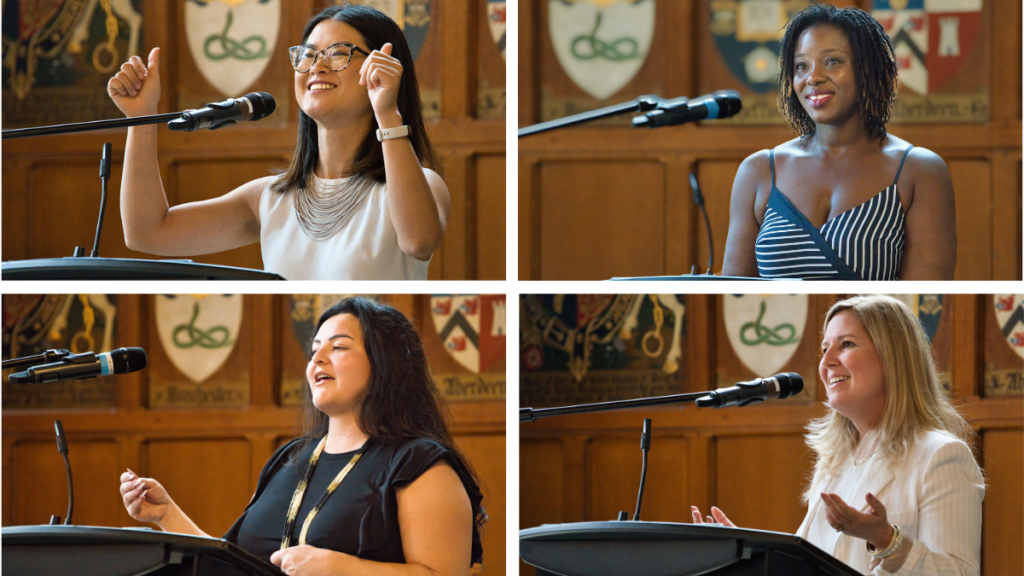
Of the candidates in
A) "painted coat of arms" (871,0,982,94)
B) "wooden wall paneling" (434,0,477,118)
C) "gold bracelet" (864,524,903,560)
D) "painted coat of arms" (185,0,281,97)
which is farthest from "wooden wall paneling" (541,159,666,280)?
"gold bracelet" (864,524,903,560)

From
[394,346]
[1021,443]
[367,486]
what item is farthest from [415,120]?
[1021,443]

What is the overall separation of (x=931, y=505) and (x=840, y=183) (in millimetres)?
502

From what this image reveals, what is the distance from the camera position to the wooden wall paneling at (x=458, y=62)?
2154 millimetres

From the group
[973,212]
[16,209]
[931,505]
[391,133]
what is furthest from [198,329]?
[973,212]

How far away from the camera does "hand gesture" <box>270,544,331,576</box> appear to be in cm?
137

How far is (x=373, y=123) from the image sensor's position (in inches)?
62.1

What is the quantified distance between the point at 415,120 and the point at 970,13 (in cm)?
152

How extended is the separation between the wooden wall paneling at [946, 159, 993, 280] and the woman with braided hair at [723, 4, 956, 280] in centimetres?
97

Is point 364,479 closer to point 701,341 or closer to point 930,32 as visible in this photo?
Answer: point 701,341

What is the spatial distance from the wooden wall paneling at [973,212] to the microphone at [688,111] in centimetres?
126

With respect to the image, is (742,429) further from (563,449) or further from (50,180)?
(50,180)

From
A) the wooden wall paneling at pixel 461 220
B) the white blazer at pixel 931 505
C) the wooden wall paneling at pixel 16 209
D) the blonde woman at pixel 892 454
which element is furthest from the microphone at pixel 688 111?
the wooden wall paneling at pixel 16 209

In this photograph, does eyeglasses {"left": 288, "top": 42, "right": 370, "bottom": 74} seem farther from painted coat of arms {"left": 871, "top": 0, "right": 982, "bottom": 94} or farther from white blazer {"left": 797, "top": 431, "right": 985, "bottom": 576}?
painted coat of arms {"left": 871, "top": 0, "right": 982, "bottom": 94}

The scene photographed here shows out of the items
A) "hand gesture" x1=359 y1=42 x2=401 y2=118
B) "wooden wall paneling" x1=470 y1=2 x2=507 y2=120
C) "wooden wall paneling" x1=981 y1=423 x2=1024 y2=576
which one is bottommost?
"wooden wall paneling" x1=981 y1=423 x2=1024 y2=576
